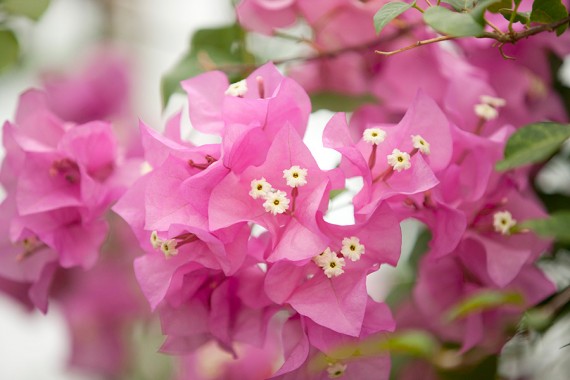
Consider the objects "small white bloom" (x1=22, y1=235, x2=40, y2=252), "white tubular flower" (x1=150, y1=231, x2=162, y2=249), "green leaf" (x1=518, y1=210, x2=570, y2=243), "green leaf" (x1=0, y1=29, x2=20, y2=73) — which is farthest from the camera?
"green leaf" (x1=0, y1=29, x2=20, y2=73)

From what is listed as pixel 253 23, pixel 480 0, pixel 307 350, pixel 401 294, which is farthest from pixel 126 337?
pixel 480 0

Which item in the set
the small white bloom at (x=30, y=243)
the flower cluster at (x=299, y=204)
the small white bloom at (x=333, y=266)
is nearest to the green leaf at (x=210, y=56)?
the flower cluster at (x=299, y=204)

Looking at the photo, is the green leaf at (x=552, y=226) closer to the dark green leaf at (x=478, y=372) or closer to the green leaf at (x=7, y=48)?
the dark green leaf at (x=478, y=372)

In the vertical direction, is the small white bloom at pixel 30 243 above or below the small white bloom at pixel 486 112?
below

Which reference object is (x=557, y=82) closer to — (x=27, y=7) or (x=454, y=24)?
(x=454, y=24)

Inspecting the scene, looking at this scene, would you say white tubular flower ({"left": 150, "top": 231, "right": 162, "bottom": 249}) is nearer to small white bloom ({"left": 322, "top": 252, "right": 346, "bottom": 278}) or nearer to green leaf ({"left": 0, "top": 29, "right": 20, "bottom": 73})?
small white bloom ({"left": 322, "top": 252, "right": 346, "bottom": 278})

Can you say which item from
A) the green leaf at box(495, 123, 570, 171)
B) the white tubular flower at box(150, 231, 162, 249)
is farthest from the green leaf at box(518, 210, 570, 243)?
the white tubular flower at box(150, 231, 162, 249)

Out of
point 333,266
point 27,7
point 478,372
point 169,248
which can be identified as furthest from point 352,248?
point 27,7

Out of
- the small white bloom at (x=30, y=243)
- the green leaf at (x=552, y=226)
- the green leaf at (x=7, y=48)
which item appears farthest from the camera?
the green leaf at (x=7, y=48)
